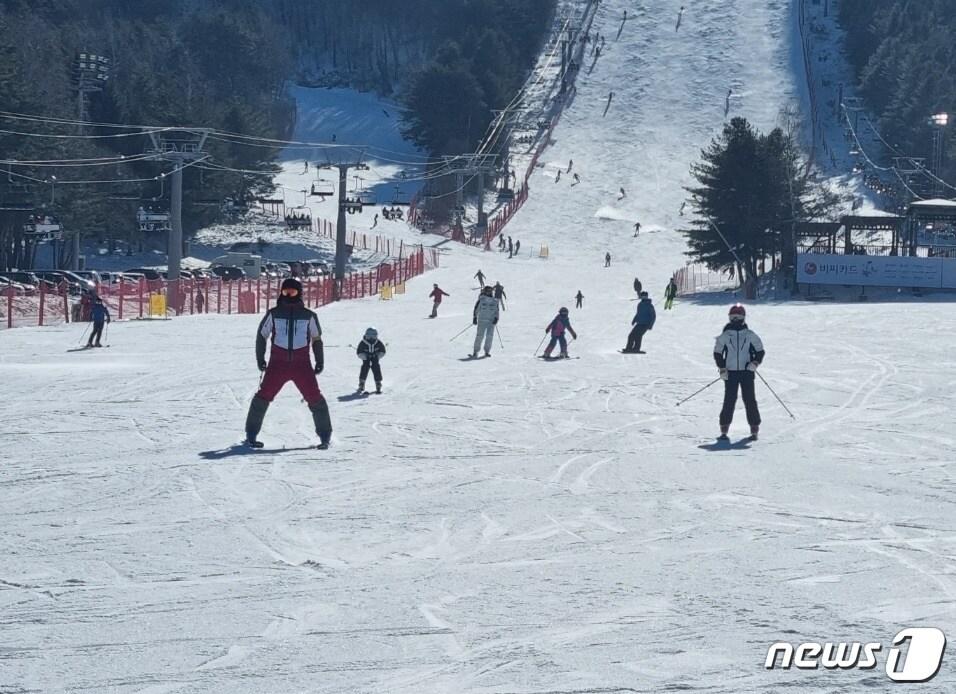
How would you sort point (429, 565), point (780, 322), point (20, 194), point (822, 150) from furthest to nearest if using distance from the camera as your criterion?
point (822, 150) < point (20, 194) < point (780, 322) < point (429, 565)

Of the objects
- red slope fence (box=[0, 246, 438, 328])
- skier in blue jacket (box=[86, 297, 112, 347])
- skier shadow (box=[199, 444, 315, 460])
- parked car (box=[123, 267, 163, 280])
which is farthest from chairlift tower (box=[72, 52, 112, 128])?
skier shadow (box=[199, 444, 315, 460])

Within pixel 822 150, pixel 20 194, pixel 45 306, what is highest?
pixel 822 150

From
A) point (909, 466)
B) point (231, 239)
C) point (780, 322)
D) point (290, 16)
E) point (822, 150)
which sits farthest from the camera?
point (290, 16)

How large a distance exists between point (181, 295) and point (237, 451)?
28050 millimetres

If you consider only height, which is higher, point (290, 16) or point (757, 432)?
point (290, 16)

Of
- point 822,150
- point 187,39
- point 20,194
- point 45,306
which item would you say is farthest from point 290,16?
point 45,306

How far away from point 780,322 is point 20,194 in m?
33.2

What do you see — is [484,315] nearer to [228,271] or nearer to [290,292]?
[290,292]

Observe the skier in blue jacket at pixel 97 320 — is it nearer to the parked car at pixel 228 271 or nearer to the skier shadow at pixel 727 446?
the skier shadow at pixel 727 446

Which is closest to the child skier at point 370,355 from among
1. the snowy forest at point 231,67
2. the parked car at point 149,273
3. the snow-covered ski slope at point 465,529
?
the snow-covered ski slope at point 465,529

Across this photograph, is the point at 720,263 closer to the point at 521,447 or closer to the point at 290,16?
the point at 521,447

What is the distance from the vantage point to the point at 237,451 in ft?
39.6

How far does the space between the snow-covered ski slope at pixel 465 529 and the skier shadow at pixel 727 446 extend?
15 cm

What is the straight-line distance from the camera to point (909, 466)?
38.8ft
